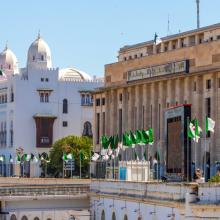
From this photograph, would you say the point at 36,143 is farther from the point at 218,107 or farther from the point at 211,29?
the point at 218,107

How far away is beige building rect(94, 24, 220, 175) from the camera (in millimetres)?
106062

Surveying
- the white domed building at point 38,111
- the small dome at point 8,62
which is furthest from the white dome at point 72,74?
the small dome at point 8,62

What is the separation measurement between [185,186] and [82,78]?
4836 inches

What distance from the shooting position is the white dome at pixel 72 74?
176m

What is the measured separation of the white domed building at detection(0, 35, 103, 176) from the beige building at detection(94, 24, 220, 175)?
29.4 metres

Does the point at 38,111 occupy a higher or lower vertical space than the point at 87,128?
higher

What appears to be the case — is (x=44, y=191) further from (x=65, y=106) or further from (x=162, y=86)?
(x=65, y=106)

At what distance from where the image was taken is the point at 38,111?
168 meters

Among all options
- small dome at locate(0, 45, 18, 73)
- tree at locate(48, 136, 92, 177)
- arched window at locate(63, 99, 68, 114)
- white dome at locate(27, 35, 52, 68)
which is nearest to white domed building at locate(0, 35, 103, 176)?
arched window at locate(63, 99, 68, 114)

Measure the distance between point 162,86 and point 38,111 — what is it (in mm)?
54555

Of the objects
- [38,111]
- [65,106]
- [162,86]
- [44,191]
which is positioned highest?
[65,106]

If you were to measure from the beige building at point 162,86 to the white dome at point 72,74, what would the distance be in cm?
3555

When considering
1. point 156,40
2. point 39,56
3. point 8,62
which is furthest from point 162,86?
point 8,62

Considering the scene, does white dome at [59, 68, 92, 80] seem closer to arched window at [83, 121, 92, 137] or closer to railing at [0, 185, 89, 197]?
arched window at [83, 121, 92, 137]
